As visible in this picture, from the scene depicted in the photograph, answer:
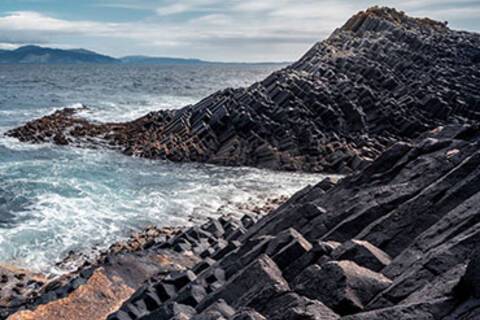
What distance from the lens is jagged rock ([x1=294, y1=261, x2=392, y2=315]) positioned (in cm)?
907

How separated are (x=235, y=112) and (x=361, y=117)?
1018cm

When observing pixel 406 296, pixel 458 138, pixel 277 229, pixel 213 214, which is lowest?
pixel 213 214

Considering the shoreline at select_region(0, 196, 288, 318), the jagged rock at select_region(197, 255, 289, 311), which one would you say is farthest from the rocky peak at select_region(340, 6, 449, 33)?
the jagged rock at select_region(197, 255, 289, 311)

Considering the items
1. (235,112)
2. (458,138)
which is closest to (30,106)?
(235,112)

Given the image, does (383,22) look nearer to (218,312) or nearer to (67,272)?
(67,272)

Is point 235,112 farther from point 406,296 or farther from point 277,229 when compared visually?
point 406,296

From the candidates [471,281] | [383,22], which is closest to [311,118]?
[471,281]

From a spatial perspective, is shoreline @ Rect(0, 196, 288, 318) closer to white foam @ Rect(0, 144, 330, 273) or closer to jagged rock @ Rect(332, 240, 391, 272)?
white foam @ Rect(0, 144, 330, 273)

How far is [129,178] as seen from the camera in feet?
108

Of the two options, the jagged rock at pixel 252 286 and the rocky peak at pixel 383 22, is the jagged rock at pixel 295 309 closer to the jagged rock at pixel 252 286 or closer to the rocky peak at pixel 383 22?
the jagged rock at pixel 252 286

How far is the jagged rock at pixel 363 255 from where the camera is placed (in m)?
10.5

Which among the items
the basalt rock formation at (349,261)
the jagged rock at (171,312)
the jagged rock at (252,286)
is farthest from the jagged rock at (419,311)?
the jagged rock at (171,312)

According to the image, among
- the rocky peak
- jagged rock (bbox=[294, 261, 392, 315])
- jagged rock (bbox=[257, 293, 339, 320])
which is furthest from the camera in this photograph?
the rocky peak

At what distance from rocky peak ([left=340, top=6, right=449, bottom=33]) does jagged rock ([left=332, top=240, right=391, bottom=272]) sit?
2517 inches
